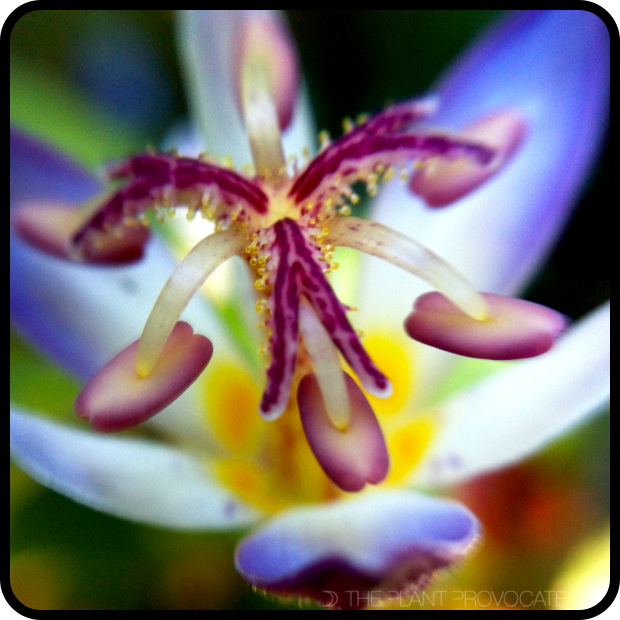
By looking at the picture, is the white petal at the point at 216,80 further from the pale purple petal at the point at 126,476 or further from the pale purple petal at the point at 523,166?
the pale purple petal at the point at 126,476

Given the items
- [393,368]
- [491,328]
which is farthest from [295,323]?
[393,368]

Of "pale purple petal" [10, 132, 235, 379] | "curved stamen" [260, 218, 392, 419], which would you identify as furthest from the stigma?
"pale purple petal" [10, 132, 235, 379]

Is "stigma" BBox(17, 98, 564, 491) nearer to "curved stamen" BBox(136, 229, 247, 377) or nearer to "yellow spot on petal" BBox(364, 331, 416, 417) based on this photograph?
"curved stamen" BBox(136, 229, 247, 377)

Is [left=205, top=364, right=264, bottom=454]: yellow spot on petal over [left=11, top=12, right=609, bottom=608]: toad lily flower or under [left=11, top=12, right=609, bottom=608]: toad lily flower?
under

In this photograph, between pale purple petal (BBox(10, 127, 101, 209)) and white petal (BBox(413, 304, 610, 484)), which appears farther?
pale purple petal (BBox(10, 127, 101, 209))

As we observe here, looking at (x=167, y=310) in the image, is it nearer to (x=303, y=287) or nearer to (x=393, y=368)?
(x=303, y=287)

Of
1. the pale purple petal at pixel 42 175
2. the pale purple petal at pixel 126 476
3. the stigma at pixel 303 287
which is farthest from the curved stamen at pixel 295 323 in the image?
the pale purple petal at pixel 42 175

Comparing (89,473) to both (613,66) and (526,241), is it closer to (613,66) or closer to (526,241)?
(526,241)

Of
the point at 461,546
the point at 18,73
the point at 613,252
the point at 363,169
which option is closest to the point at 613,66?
the point at 613,252
